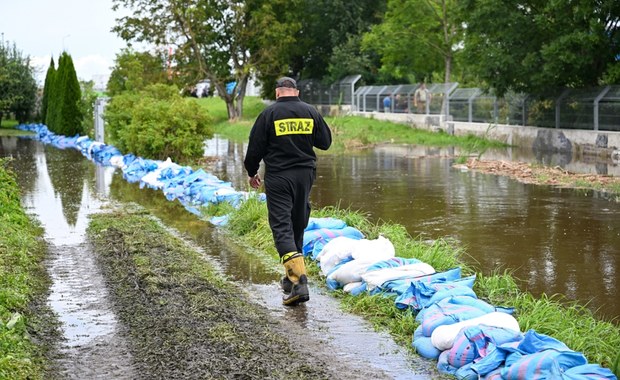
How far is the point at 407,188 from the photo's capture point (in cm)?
1603

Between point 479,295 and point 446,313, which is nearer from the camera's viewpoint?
point 446,313

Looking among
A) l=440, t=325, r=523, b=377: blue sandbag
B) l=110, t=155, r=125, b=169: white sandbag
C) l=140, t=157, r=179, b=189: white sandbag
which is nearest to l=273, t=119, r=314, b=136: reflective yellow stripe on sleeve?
l=440, t=325, r=523, b=377: blue sandbag

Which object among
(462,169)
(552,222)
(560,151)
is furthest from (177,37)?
(552,222)

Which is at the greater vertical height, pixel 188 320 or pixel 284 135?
pixel 284 135

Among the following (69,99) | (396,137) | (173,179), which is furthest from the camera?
(69,99)

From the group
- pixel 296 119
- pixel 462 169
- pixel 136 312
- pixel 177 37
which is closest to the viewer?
pixel 136 312

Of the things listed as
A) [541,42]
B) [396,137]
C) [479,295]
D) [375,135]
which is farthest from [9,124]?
[479,295]

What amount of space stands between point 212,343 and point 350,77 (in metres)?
39.5

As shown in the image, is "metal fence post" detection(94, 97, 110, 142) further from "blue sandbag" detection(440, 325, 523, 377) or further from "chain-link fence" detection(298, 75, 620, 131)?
"blue sandbag" detection(440, 325, 523, 377)

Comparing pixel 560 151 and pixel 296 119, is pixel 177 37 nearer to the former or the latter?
pixel 560 151

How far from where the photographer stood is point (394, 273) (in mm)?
7473

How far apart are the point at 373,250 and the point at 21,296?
298cm

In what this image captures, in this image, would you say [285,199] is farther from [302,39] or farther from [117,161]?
[302,39]

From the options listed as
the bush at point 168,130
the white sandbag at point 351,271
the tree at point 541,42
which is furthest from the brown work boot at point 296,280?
the tree at point 541,42
